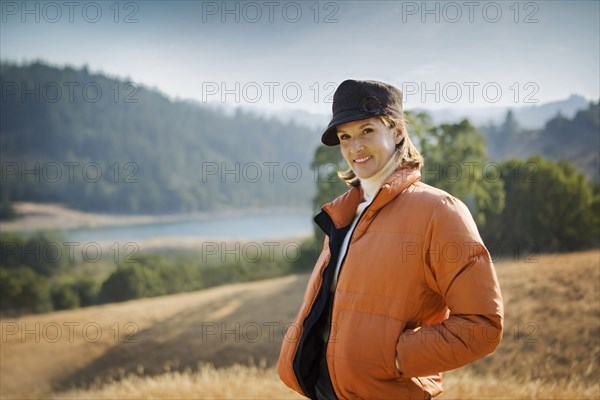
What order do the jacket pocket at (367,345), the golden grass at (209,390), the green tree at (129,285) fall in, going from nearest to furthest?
the jacket pocket at (367,345) < the golden grass at (209,390) < the green tree at (129,285)

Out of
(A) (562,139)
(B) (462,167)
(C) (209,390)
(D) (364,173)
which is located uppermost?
(A) (562,139)

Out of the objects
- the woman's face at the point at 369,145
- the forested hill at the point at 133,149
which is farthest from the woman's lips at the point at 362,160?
the forested hill at the point at 133,149

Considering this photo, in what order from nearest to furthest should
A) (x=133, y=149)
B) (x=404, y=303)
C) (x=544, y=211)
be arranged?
(x=404, y=303) < (x=544, y=211) < (x=133, y=149)

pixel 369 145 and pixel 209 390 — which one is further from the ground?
pixel 369 145

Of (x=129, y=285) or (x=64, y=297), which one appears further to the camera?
(x=64, y=297)

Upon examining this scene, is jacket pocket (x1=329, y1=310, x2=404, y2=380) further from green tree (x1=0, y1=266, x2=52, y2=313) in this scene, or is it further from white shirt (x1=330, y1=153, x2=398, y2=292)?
green tree (x1=0, y1=266, x2=52, y2=313)

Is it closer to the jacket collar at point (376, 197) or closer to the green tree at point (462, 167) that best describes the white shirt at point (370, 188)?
the jacket collar at point (376, 197)

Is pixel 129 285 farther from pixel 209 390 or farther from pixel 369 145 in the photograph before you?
pixel 369 145

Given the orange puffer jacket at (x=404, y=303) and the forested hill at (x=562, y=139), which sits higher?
the forested hill at (x=562, y=139)

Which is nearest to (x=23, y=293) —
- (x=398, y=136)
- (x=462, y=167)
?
(x=462, y=167)

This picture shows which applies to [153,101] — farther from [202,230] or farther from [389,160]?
[389,160]

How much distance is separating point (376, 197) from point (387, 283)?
0.35 metres

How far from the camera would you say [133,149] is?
5403cm

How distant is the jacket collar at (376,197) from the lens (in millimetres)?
2010
